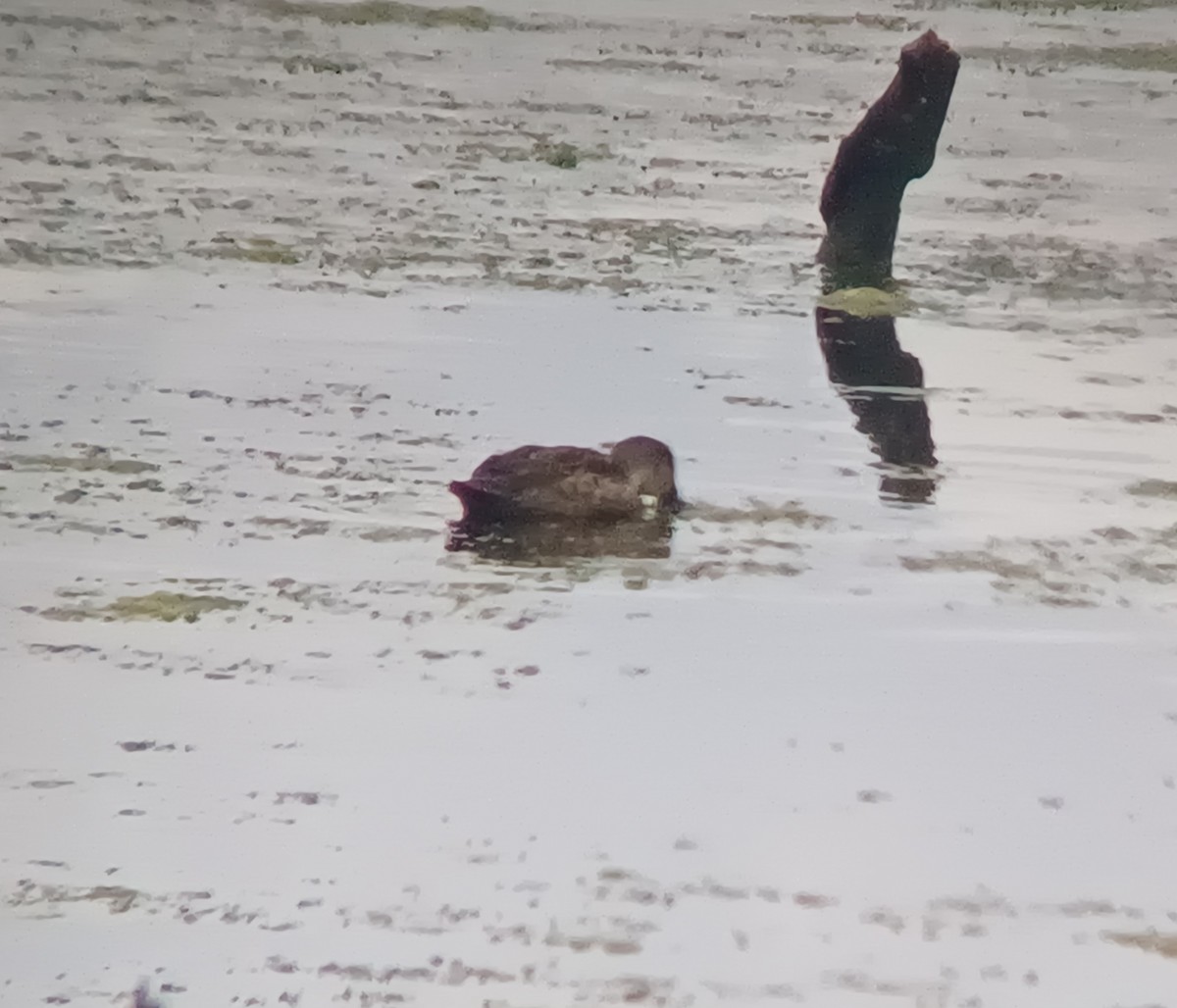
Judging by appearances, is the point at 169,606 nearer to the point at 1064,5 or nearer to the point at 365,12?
the point at 365,12

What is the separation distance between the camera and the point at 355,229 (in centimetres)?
123

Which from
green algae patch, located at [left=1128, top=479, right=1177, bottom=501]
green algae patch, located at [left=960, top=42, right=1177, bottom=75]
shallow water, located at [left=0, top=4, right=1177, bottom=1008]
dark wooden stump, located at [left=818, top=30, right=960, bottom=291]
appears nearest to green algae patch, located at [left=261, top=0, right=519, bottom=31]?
shallow water, located at [left=0, top=4, right=1177, bottom=1008]

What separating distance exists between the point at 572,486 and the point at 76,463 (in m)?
0.43

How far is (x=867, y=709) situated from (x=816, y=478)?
0.69 ft

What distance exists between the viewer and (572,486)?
1079 millimetres

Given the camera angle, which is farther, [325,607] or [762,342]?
[762,342]

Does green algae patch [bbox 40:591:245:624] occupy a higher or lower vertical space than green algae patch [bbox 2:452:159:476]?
lower

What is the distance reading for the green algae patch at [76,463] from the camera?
1114mm

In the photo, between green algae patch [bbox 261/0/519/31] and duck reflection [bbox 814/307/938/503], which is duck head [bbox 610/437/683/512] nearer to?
duck reflection [bbox 814/307/938/503]

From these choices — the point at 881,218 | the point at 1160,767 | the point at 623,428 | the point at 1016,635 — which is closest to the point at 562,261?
the point at 623,428

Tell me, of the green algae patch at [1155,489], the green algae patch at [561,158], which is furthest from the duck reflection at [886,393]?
the green algae patch at [561,158]

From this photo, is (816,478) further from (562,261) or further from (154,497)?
(154,497)

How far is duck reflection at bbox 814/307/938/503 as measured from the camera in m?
1.09

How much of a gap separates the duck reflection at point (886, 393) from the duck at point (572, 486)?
18cm
